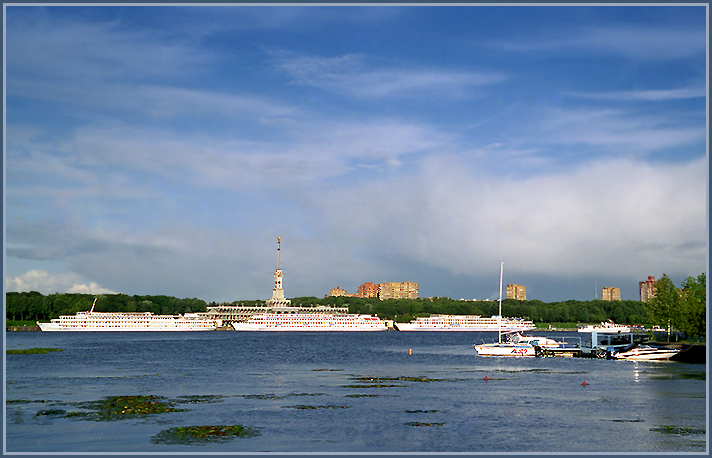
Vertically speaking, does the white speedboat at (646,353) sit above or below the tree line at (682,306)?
below

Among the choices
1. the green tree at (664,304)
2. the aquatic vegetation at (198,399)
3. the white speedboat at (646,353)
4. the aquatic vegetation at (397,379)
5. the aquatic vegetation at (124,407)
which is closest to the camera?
the aquatic vegetation at (124,407)

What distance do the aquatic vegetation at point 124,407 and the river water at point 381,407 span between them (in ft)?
3.74

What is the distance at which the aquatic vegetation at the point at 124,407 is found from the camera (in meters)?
42.4

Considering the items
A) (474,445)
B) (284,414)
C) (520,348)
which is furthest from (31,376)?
(520,348)

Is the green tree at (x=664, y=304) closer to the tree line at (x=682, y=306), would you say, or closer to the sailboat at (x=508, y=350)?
the tree line at (x=682, y=306)

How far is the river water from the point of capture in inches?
1372

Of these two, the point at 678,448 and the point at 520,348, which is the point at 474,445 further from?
the point at 520,348

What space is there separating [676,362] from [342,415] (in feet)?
205

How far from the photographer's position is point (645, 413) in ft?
147

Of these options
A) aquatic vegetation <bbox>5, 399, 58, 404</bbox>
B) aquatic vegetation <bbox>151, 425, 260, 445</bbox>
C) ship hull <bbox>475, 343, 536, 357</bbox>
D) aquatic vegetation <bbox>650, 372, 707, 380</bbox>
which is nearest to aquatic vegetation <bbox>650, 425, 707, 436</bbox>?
aquatic vegetation <bbox>151, 425, 260, 445</bbox>

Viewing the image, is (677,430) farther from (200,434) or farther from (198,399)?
(198,399)

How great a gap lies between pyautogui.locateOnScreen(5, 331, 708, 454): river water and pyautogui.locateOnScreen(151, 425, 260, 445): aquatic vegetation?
0.57 metres

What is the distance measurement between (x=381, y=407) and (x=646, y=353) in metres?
60.0

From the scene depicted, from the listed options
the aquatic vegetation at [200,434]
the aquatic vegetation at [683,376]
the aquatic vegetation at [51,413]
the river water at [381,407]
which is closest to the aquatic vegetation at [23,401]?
the river water at [381,407]
